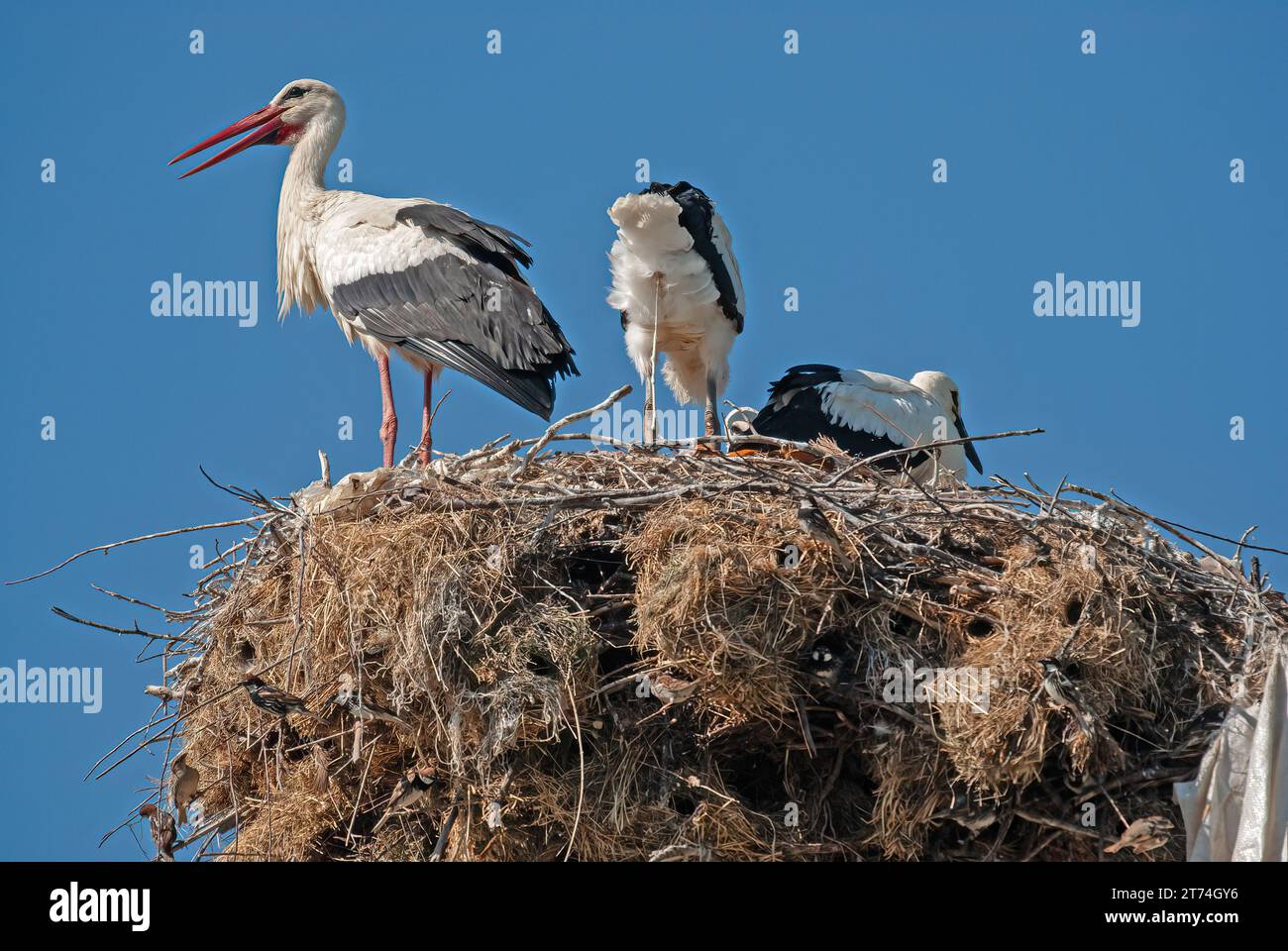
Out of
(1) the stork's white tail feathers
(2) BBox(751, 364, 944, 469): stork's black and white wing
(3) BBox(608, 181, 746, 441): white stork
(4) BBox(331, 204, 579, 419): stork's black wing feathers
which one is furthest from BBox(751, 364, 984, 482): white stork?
(4) BBox(331, 204, 579, 419): stork's black wing feathers

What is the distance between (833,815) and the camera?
6.31 metres

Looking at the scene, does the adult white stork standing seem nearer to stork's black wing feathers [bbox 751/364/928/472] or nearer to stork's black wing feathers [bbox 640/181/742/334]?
stork's black wing feathers [bbox 640/181/742/334]

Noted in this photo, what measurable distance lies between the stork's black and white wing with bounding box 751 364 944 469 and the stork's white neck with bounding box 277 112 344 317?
2.47m

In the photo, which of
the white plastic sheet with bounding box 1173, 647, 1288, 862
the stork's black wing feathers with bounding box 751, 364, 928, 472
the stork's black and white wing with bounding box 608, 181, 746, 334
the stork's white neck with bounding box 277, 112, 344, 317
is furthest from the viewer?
the stork's white neck with bounding box 277, 112, 344, 317

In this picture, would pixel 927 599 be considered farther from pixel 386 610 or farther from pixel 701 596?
pixel 386 610

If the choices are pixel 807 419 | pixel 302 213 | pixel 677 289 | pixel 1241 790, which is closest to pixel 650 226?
pixel 677 289

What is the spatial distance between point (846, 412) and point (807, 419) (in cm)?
23

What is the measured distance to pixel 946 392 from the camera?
36.1 ft

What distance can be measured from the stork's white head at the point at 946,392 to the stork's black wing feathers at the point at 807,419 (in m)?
1.48

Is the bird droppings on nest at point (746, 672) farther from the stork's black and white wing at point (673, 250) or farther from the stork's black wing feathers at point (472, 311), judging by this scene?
the stork's black and white wing at point (673, 250)

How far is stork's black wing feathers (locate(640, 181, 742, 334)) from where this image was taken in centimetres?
854

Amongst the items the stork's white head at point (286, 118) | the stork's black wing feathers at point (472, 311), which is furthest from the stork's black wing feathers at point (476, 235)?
the stork's white head at point (286, 118)
